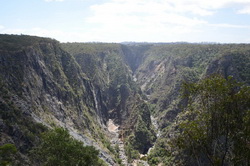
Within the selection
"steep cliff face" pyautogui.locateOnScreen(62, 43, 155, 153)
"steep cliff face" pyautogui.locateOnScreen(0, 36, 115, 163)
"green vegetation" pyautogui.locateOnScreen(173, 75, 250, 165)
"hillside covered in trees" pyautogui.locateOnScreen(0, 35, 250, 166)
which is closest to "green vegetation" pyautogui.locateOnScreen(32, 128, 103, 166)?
"hillside covered in trees" pyautogui.locateOnScreen(0, 35, 250, 166)

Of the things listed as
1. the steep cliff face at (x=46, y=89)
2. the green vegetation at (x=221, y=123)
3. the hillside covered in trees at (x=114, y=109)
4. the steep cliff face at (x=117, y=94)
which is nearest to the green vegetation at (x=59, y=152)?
the hillside covered in trees at (x=114, y=109)

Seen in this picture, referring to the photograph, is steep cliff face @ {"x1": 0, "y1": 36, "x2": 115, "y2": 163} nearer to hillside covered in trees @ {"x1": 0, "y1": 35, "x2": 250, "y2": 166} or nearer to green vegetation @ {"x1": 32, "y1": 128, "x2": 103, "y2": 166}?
hillside covered in trees @ {"x1": 0, "y1": 35, "x2": 250, "y2": 166}

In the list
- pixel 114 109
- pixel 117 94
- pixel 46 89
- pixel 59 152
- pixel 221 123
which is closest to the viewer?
pixel 221 123

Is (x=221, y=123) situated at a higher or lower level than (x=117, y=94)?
higher

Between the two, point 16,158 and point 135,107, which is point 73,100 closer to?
point 135,107

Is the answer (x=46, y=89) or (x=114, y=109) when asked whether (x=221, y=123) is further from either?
(x=114, y=109)

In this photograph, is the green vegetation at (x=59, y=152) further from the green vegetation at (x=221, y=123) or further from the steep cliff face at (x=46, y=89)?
the steep cliff face at (x=46, y=89)

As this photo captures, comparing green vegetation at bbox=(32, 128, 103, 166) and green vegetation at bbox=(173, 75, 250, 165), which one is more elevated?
green vegetation at bbox=(173, 75, 250, 165)

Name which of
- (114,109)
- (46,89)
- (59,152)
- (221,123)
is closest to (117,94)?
(114,109)

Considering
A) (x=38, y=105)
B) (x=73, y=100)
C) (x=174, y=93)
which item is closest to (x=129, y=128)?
(x=73, y=100)

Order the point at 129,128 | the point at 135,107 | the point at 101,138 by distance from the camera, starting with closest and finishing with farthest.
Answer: the point at 101,138 → the point at 129,128 → the point at 135,107

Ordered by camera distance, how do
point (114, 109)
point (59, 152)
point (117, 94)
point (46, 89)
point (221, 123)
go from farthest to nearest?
point (117, 94) < point (114, 109) < point (46, 89) < point (59, 152) < point (221, 123)
